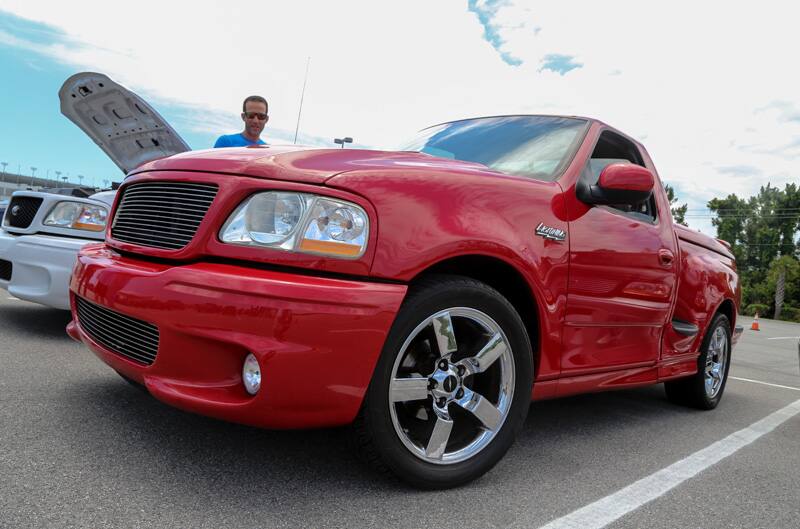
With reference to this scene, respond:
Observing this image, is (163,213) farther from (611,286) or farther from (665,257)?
(665,257)

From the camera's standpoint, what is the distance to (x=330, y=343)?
191 centimetres

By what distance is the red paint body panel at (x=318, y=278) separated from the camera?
1.89 meters

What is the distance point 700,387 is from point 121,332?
366 centimetres

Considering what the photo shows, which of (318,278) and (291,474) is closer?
(318,278)

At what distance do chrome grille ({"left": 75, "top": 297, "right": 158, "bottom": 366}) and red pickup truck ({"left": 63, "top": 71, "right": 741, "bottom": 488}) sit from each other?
0.01 meters

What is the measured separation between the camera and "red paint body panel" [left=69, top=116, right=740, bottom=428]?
189 cm

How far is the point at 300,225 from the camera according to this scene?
1.98 m

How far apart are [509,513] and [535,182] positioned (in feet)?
4.26

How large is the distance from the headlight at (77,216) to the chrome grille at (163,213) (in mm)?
2013

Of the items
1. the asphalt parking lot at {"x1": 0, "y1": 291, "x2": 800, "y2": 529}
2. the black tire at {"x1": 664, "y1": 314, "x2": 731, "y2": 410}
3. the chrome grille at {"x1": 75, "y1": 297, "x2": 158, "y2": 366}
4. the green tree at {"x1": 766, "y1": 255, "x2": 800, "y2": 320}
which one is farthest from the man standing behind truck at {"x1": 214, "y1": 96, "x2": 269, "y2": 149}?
the green tree at {"x1": 766, "y1": 255, "x2": 800, "y2": 320}

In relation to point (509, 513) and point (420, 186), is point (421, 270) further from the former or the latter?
point (509, 513)

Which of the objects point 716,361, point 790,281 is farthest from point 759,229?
point 716,361

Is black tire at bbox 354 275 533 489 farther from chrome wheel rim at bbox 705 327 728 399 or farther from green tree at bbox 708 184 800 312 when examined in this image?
green tree at bbox 708 184 800 312

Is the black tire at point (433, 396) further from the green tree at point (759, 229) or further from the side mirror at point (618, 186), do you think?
the green tree at point (759, 229)
